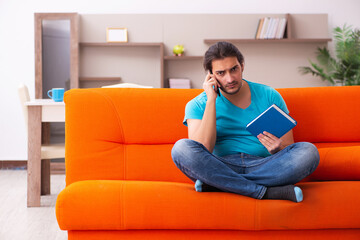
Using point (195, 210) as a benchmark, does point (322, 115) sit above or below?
above

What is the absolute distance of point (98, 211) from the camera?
6.01 feet

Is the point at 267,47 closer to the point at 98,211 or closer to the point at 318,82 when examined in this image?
the point at 318,82

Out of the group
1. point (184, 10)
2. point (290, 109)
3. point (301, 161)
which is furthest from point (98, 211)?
point (184, 10)

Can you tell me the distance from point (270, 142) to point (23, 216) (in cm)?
190

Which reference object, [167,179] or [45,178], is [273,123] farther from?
[45,178]

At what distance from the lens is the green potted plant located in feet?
16.5

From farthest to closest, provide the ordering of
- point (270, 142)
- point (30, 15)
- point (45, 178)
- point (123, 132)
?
point (30, 15) → point (45, 178) → point (123, 132) → point (270, 142)

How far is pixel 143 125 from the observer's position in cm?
234

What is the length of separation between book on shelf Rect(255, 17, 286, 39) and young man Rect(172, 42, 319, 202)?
3.02m

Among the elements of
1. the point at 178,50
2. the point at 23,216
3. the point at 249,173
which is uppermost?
the point at 178,50

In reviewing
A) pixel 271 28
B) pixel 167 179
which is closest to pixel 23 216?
pixel 167 179

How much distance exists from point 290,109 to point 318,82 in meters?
3.12

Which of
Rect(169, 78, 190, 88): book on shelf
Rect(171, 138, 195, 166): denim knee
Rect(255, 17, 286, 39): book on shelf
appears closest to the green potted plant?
Rect(255, 17, 286, 39): book on shelf

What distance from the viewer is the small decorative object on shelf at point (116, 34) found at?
5.15 meters
